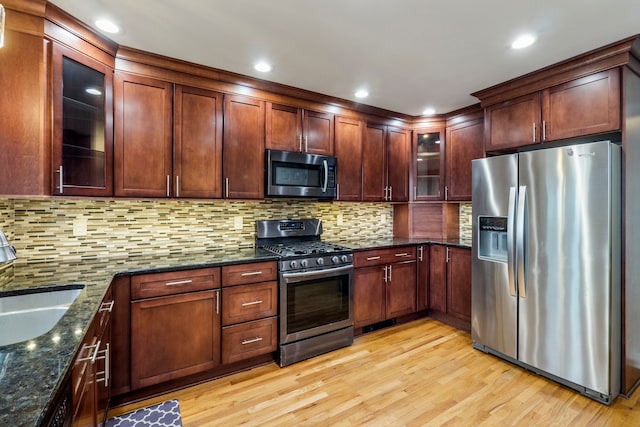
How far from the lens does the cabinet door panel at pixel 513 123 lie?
106 inches

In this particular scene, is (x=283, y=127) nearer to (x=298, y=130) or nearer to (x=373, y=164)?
(x=298, y=130)

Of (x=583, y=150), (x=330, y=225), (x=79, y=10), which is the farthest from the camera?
(x=330, y=225)

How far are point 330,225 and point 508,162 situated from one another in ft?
6.23

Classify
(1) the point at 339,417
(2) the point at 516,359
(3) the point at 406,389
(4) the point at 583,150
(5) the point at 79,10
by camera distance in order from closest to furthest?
1. (5) the point at 79,10
2. (1) the point at 339,417
3. (4) the point at 583,150
4. (3) the point at 406,389
5. (2) the point at 516,359

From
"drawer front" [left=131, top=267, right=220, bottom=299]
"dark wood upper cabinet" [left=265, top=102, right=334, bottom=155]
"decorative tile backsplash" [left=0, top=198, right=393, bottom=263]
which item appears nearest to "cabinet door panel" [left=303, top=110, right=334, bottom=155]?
"dark wood upper cabinet" [left=265, top=102, right=334, bottom=155]

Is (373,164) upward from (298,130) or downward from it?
downward

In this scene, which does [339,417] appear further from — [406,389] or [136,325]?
[136,325]

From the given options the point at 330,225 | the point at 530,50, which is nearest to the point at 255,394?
the point at 330,225

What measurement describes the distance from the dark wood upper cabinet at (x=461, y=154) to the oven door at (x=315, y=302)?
165 centimetres

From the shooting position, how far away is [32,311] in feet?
5.26

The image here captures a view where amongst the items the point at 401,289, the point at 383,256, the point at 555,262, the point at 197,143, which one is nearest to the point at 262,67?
the point at 197,143

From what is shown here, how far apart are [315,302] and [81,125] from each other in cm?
220

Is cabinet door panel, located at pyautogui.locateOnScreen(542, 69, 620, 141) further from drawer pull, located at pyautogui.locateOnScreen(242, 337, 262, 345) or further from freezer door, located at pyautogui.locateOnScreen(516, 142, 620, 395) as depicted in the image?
drawer pull, located at pyautogui.locateOnScreen(242, 337, 262, 345)

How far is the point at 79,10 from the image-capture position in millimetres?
1841
